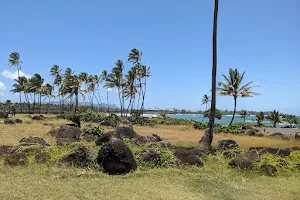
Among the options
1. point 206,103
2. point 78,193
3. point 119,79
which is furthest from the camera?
point 206,103

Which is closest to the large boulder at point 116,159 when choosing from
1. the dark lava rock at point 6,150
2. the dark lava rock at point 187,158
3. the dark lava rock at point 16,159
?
the dark lava rock at point 187,158

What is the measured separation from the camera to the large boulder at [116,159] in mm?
9680

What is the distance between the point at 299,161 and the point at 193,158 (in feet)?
15.0

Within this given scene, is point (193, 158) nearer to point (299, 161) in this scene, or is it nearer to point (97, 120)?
point (299, 161)

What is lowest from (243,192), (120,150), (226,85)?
(243,192)

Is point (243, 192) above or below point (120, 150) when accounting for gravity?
below

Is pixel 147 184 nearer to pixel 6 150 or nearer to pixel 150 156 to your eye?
pixel 150 156

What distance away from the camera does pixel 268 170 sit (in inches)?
410

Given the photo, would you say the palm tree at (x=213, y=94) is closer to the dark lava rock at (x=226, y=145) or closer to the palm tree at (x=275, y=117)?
the dark lava rock at (x=226, y=145)

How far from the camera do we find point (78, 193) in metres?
7.18

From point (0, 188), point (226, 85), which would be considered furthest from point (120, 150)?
point (226, 85)

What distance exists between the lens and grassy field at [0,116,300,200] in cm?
722

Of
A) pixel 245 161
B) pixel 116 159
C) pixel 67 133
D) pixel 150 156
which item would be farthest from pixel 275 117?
pixel 116 159

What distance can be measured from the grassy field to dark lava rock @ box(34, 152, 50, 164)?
1.57 ft
